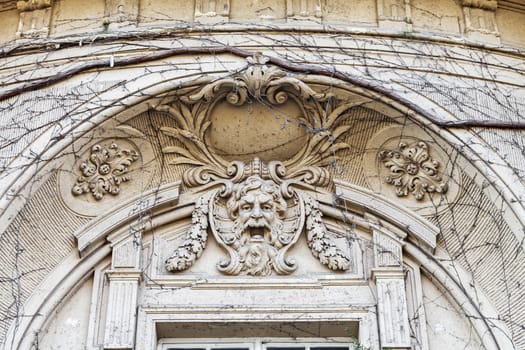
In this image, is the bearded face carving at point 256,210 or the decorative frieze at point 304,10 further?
the decorative frieze at point 304,10

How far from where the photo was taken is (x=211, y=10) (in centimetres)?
825

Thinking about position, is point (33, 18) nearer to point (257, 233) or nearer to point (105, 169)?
point (105, 169)

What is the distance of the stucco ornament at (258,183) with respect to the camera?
7.66m

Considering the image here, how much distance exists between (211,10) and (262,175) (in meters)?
1.41

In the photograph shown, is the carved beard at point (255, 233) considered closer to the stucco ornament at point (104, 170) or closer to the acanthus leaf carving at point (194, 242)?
the acanthus leaf carving at point (194, 242)

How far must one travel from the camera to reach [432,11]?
27.5 ft

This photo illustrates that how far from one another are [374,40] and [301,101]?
2.64ft

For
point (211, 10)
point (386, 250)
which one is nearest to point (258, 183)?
point (386, 250)

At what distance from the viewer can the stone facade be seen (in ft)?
24.0

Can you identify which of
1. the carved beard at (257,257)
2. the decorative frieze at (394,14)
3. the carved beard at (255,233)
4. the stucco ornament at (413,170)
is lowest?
the carved beard at (257,257)

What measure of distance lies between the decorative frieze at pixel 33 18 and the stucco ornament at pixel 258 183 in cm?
131

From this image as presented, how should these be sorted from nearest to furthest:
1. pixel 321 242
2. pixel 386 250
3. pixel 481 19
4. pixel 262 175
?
1. pixel 386 250
2. pixel 321 242
3. pixel 262 175
4. pixel 481 19

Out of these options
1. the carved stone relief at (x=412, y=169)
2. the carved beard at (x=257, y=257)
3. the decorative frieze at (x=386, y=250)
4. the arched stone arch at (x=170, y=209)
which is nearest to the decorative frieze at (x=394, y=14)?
the arched stone arch at (x=170, y=209)

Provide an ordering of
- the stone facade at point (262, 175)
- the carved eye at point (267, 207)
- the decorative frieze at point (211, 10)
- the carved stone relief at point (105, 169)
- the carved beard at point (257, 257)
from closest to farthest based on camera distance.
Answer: the stone facade at point (262, 175)
the carved beard at point (257, 257)
the carved stone relief at point (105, 169)
the carved eye at point (267, 207)
the decorative frieze at point (211, 10)
